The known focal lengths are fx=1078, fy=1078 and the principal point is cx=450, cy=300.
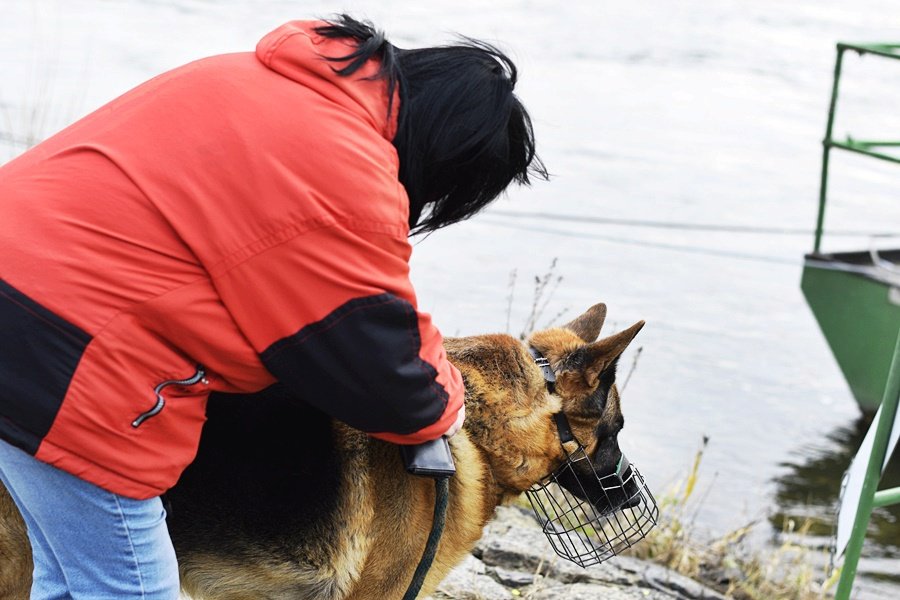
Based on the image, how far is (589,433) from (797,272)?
332 inches

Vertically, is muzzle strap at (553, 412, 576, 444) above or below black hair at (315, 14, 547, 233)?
below

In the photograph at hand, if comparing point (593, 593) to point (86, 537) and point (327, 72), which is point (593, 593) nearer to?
point (86, 537)

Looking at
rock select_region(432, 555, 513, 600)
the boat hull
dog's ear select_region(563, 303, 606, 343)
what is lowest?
the boat hull

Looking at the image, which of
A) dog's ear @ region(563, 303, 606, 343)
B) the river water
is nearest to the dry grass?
the river water

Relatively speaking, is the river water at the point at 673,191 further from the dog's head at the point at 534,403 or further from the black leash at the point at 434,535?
the black leash at the point at 434,535

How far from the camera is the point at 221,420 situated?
260cm

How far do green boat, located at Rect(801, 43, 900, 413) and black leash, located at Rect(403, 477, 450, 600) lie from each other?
576 cm

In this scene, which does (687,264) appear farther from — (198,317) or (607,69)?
(198,317)

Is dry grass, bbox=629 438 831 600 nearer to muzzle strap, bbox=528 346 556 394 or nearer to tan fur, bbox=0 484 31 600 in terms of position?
muzzle strap, bbox=528 346 556 394

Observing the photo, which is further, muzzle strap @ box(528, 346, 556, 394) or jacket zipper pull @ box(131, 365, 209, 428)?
muzzle strap @ box(528, 346, 556, 394)

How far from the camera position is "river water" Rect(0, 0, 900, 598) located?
7.69 meters

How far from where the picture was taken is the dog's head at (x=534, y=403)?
289 cm

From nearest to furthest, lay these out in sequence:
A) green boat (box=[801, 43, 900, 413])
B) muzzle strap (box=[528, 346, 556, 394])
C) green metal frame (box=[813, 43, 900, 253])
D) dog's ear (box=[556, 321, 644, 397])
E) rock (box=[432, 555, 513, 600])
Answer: dog's ear (box=[556, 321, 644, 397]), muzzle strap (box=[528, 346, 556, 394]), rock (box=[432, 555, 513, 600]), green metal frame (box=[813, 43, 900, 253]), green boat (box=[801, 43, 900, 413])

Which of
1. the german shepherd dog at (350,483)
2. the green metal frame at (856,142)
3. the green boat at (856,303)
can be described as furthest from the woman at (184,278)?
the green boat at (856,303)
